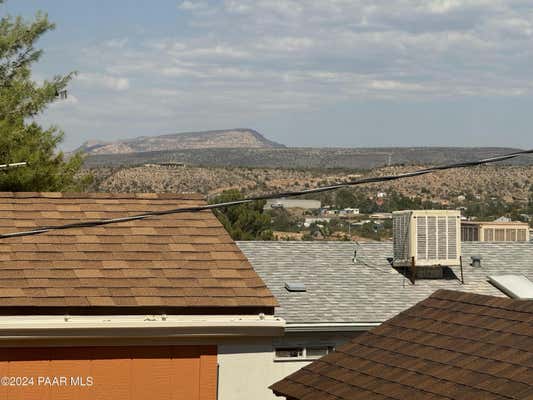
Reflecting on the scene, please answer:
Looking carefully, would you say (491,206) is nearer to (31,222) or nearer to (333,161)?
(333,161)

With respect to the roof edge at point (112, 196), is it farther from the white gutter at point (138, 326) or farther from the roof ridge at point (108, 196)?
the white gutter at point (138, 326)

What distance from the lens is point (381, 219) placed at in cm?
5753

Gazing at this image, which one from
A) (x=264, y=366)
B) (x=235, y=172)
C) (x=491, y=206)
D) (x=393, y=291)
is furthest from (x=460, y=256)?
(x=235, y=172)

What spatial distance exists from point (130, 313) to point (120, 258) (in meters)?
1.10

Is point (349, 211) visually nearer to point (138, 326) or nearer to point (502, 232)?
point (502, 232)

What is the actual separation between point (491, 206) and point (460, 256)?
49755 mm

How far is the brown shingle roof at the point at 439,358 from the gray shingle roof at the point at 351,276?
5.74m

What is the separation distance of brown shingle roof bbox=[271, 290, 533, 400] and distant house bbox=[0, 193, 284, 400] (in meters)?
2.58

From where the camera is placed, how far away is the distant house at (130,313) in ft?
41.7

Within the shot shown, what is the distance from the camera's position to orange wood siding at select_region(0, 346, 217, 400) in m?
12.7

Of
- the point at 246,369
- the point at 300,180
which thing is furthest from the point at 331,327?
the point at 300,180

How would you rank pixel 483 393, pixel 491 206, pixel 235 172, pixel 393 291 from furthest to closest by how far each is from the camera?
pixel 235 172
pixel 491 206
pixel 393 291
pixel 483 393

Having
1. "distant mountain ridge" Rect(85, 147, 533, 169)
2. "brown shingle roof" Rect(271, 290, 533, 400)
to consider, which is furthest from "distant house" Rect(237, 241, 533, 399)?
"distant mountain ridge" Rect(85, 147, 533, 169)

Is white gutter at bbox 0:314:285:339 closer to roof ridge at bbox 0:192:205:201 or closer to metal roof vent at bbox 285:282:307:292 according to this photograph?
roof ridge at bbox 0:192:205:201
